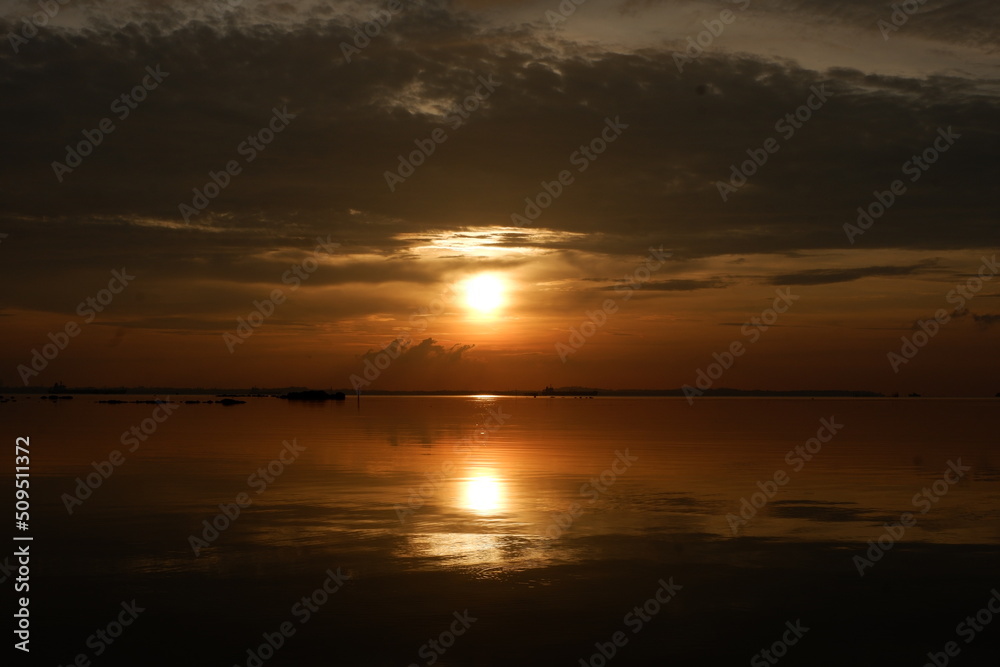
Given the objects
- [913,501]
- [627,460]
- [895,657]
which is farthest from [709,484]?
[895,657]

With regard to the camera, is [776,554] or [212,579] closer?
[212,579]

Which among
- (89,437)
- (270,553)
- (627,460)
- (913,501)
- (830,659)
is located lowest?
(830,659)

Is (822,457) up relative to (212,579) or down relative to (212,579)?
up

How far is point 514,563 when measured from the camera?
2156 centimetres

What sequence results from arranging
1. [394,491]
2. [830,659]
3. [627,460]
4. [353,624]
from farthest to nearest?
[627,460]
[394,491]
[353,624]
[830,659]

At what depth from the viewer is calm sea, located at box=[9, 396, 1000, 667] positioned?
52.2 feet

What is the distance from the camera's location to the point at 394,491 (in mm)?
34750

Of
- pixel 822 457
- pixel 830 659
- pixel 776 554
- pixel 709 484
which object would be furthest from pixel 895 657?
pixel 822 457

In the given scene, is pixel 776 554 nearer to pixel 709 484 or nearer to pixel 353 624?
pixel 353 624

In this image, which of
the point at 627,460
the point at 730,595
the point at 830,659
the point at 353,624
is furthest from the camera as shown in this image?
the point at 627,460

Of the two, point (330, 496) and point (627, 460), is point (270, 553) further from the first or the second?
point (627, 460)

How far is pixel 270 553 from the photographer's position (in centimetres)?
2311

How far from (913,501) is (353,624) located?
943 inches

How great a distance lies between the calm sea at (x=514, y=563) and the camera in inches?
626
